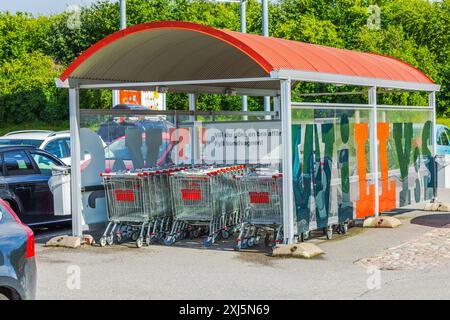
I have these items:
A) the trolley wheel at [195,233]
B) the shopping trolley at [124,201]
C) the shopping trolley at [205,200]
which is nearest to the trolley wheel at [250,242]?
the shopping trolley at [205,200]

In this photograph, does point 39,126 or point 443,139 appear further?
point 39,126

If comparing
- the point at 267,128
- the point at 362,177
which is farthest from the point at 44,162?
the point at 362,177

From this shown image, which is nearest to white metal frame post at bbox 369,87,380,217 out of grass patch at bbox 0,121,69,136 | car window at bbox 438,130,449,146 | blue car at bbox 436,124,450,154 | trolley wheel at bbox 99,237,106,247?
trolley wheel at bbox 99,237,106,247

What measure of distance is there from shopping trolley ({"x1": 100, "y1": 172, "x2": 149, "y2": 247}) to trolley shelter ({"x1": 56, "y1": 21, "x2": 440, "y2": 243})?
0.56 metres

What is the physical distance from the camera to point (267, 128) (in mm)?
15953

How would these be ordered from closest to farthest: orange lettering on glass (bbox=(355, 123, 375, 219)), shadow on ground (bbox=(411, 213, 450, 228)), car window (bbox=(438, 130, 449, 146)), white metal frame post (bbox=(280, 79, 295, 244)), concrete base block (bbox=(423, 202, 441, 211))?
white metal frame post (bbox=(280, 79, 295, 244)), orange lettering on glass (bbox=(355, 123, 375, 219)), shadow on ground (bbox=(411, 213, 450, 228)), concrete base block (bbox=(423, 202, 441, 211)), car window (bbox=(438, 130, 449, 146))

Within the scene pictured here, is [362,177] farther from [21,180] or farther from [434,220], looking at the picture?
[21,180]

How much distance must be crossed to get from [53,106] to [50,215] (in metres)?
31.0

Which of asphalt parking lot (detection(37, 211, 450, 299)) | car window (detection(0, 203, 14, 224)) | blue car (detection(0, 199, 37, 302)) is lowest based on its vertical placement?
asphalt parking lot (detection(37, 211, 450, 299))

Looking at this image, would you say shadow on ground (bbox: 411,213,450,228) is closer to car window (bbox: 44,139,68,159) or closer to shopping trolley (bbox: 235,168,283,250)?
shopping trolley (bbox: 235,168,283,250)

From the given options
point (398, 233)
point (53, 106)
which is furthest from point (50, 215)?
point (53, 106)

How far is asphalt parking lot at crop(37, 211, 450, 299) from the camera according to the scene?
10039 mm

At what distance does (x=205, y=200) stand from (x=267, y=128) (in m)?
2.69

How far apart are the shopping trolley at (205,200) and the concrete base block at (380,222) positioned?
2723 mm
